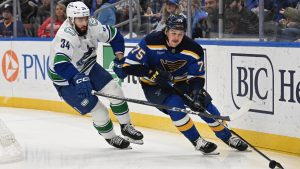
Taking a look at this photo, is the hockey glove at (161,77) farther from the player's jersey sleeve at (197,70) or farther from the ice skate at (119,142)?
the ice skate at (119,142)

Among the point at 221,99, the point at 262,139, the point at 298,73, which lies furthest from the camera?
the point at 221,99

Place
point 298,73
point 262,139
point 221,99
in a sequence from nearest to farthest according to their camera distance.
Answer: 1. point 298,73
2. point 262,139
3. point 221,99

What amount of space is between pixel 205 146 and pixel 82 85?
3.48 feet

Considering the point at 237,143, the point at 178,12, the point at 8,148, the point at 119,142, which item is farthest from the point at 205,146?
the point at 178,12

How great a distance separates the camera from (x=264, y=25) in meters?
6.40

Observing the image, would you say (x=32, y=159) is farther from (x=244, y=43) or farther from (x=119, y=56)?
(x=244, y=43)

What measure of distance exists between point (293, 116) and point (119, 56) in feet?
4.94

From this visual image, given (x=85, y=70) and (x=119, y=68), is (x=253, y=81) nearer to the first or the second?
(x=119, y=68)

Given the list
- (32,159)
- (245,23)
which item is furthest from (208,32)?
(32,159)

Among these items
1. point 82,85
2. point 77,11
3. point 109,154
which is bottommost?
point 109,154

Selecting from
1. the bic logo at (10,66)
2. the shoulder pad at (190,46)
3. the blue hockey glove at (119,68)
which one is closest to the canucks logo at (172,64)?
the shoulder pad at (190,46)

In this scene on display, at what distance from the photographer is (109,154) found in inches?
244

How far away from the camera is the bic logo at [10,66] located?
9.66 metres

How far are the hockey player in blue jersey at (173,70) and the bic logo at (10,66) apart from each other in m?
3.90
